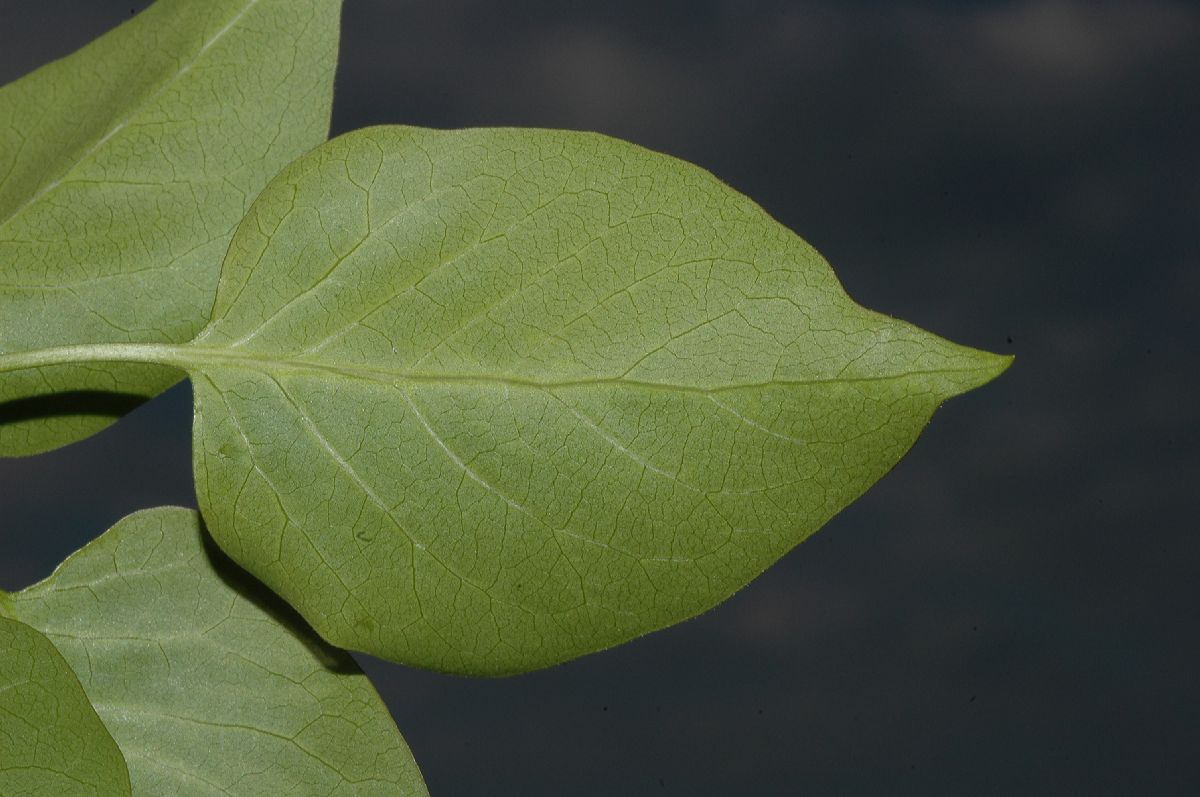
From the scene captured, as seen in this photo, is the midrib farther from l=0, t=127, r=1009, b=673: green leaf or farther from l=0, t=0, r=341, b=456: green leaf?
l=0, t=0, r=341, b=456: green leaf

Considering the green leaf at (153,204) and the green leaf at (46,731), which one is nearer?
the green leaf at (46,731)

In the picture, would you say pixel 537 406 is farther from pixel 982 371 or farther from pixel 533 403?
pixel 982 371

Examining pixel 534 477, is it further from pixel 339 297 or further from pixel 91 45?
pixel 91 45

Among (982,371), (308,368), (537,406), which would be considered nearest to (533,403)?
(537,406)

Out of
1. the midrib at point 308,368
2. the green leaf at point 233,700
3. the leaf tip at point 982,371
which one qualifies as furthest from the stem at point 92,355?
the leaf tip at point 982,371

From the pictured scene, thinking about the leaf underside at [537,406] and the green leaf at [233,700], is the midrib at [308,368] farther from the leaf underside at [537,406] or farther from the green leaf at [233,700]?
the green leaf at [233,700]

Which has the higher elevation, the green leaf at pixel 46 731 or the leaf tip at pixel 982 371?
the leaf tip at pixel 982 371

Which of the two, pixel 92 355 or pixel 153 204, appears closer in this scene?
pixel 92 355
